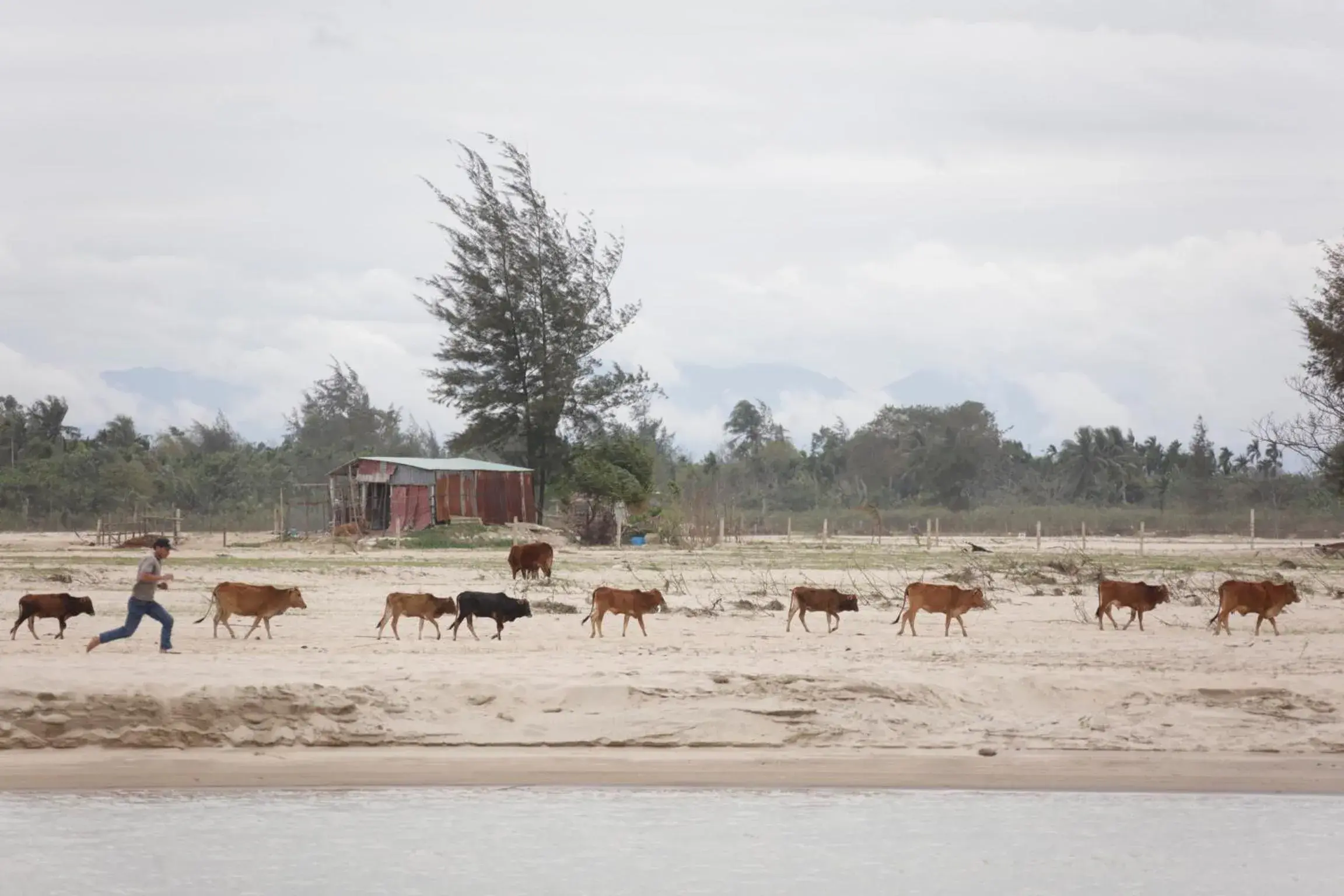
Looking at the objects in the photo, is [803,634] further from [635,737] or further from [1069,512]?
[1069,512]

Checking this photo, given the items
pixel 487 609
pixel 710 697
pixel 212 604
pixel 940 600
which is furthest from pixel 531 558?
pixel 710 697

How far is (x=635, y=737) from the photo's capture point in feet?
42.5

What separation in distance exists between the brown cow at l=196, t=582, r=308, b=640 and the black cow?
78.5 inches

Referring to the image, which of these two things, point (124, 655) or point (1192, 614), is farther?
point (1192, 614)

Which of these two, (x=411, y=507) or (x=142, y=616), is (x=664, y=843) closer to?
(x=142, y=616)

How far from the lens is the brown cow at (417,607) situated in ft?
57.8

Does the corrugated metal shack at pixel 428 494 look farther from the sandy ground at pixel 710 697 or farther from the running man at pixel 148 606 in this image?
the running man at pixel 148 606

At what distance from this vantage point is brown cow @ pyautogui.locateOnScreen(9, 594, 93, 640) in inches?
667

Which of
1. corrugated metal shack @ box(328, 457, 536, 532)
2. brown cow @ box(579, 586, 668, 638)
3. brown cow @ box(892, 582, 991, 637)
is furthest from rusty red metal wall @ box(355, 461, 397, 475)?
brown cow @ box(892, 582, 991, 637)

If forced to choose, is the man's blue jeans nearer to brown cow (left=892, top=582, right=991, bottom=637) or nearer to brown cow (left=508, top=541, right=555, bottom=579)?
brown cow (left=892, top=582, right=991, bottom=637)

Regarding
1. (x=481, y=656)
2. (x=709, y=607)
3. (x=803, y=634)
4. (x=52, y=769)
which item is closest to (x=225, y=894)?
(x=52, y=769)

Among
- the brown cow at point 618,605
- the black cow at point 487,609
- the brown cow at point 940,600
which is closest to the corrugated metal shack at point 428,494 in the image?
the black cow at point 487,609

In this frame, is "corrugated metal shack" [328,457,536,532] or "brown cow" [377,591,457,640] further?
"corrugated metal shack" [328,457,536,532]

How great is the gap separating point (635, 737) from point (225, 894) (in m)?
3.76
